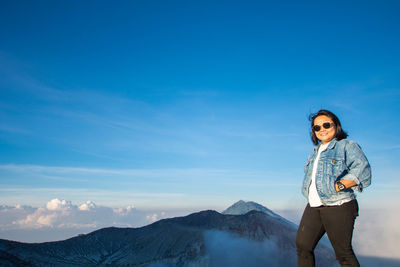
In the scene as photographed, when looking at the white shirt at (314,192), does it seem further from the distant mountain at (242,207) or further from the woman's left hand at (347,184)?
the distant mountain at (242,207)

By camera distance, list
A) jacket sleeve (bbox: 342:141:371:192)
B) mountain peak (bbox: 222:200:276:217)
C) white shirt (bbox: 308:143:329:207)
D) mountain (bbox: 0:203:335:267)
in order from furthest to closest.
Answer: mountain peak (bbox: 222:200:276:217)
mountain (bbox: 0:203:335:267)
white shirt (bbox: 308:143:329:207)
jacket sleeve (bbox: 342:141:371:192)

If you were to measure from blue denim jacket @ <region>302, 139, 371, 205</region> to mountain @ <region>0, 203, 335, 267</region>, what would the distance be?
16.5 meters

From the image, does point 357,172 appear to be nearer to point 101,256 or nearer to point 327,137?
point 327,137

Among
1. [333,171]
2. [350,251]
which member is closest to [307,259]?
[350,251]

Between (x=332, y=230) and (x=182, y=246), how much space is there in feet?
57.9

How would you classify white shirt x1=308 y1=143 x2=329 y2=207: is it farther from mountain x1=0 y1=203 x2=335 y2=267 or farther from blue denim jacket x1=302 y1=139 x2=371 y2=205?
mountain x1=0 y1=203 x2=335 y2=267

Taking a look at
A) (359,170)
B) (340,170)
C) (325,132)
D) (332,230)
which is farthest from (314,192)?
(325,132)

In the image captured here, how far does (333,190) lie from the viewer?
510cm

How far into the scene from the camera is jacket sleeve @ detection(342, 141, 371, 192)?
16.8ft

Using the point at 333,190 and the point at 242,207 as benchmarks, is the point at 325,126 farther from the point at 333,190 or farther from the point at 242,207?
the point at 242,207

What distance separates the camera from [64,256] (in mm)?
20156

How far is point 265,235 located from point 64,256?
12.3 meters

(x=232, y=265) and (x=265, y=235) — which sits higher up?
(x=265, y=235)

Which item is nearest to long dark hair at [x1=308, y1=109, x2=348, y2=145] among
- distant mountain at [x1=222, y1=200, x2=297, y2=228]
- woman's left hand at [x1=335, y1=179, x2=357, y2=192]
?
woman's left hand at [x1=335, y1=179, x2=357, y2=192]
